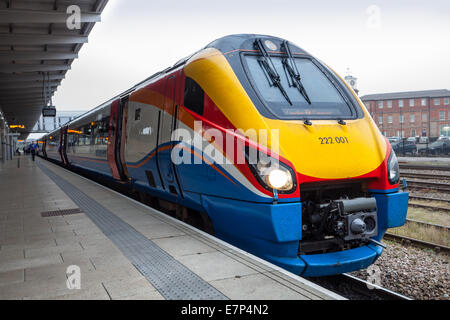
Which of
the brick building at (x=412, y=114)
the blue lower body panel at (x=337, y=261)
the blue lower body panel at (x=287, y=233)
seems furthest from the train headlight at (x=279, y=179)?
the brick building at (x=412, y=114)

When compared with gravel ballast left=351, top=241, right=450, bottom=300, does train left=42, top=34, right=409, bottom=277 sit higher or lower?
higher

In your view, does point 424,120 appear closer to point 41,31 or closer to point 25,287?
point 41,31

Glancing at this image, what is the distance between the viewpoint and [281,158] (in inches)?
152

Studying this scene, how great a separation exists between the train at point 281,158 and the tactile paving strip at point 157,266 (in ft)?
A: 2.77

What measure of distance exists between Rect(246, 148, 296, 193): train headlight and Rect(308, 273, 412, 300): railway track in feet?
4.69

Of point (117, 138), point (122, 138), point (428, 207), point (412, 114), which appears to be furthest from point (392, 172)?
point (412, 114)

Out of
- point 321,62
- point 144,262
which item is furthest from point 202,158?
point 321,62

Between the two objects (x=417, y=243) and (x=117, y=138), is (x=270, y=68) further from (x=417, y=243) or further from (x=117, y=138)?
(x=117, y=138)

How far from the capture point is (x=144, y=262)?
4.06 meters

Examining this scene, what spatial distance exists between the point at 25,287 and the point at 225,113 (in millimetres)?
2714

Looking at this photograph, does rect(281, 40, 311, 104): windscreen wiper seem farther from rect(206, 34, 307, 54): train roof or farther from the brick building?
the brick building

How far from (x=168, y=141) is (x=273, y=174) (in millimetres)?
2470

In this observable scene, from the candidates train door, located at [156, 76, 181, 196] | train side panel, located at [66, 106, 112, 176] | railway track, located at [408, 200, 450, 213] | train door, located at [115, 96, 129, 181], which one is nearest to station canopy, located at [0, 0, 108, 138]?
train side panel, located at [66, 106, 112, 176]

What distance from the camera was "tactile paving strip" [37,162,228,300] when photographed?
3.21 meters
